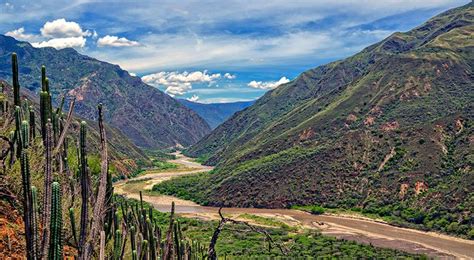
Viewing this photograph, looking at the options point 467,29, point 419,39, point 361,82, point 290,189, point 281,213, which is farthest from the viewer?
point 419,39

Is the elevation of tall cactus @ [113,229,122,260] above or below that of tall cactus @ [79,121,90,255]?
below

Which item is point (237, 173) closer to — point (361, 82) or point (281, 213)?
point (281, 213)

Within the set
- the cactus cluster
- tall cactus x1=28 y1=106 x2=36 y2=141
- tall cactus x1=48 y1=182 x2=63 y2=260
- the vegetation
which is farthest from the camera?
the vegetation

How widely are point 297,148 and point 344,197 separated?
2567 cm

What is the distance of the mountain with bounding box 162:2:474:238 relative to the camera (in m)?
67.9

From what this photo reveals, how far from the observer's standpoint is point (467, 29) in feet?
439

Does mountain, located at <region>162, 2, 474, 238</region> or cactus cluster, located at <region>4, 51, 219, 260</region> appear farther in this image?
mountain, located at <region>162, 2, 474, 238</region>

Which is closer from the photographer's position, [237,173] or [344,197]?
[344,197]

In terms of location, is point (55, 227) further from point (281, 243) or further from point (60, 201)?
point (281, 243)

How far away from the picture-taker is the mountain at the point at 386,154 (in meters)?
67.9

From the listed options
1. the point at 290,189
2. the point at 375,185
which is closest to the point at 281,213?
the point at 290,189

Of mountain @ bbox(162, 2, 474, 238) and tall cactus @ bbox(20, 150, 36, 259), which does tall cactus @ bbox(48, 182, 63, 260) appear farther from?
mountain @ bbox(162, 2, 474, 238)

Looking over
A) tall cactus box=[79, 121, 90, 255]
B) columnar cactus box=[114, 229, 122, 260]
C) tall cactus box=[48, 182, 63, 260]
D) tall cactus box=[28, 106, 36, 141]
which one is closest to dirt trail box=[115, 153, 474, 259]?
columnar cactus box=[114, 229, 122, 260]

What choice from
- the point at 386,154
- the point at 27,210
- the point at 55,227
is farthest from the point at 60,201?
the point at 386,154
